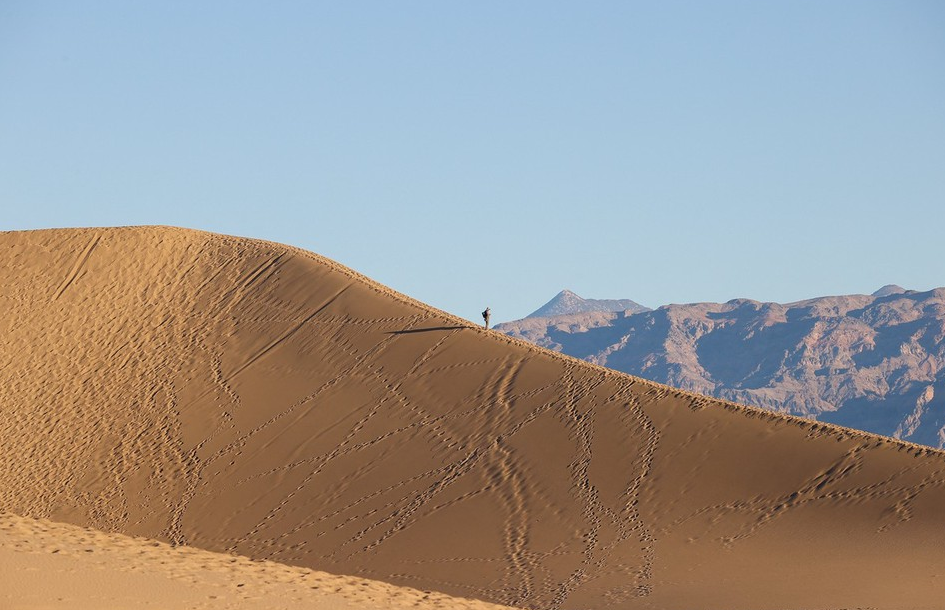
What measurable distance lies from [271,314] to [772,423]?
16.1 meters

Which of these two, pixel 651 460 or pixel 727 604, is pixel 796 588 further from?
pixel 651 460

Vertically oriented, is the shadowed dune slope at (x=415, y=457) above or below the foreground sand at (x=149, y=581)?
above

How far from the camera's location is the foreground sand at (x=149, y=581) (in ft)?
53.6

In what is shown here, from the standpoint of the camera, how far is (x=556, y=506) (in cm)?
3020

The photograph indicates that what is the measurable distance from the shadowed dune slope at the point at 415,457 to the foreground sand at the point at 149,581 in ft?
21.9

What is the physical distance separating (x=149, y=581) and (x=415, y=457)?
16009 millimetres

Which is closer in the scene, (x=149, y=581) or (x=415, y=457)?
(x=149, y=581)

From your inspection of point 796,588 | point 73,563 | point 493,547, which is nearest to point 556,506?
A: point 493,547

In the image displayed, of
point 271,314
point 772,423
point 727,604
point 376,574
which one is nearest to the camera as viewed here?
point 727,604

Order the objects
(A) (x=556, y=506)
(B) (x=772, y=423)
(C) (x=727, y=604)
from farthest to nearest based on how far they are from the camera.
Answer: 1. (B) (x=772, y=423)
2. (A) (x=556, y=506)
3. (C) (x=727, y=604)

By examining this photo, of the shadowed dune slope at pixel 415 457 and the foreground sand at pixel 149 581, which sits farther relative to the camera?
the shadowed dune slope at pixel 415 457

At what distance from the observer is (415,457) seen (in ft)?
108

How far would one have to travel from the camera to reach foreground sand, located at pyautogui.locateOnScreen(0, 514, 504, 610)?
53.6 feet

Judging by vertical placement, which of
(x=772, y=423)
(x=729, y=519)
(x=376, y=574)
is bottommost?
(x=376, y=574)
